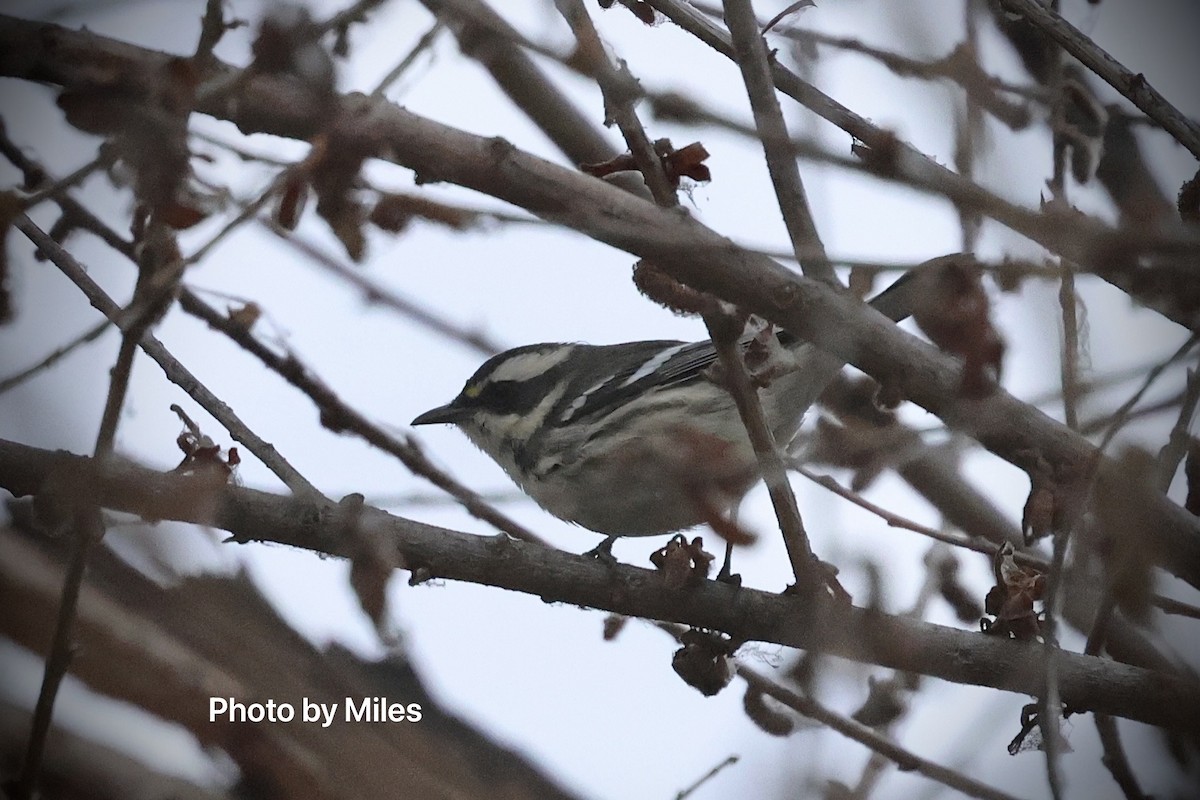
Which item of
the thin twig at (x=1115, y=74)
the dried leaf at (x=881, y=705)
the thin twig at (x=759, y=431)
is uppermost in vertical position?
the thin twig at (x=1115, y=74)

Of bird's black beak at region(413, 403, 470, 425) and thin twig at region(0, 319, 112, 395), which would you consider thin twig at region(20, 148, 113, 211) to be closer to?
thin twig at region(0, 319, 112, 395)

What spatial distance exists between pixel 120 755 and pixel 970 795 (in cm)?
190

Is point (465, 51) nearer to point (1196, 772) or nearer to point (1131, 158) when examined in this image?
point (1131, 158)

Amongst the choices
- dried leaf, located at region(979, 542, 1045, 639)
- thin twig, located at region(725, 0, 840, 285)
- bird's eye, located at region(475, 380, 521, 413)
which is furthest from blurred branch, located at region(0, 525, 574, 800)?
bird's eye, located at region(475, 380, 521, 413)

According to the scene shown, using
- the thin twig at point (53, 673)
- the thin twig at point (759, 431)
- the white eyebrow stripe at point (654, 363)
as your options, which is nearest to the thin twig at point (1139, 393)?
the thin twig at point (759, 431)

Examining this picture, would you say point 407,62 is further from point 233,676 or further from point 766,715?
point 766,715

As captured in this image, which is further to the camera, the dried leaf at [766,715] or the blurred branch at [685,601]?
the dried leaf at [766,715]

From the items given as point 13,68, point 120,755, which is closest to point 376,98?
point 13,68

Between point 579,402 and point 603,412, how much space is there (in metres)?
0.16

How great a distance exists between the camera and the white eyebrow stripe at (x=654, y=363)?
453 centimetres

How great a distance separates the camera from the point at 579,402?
178 inches

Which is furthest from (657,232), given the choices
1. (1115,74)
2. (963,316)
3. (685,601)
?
(685,601)

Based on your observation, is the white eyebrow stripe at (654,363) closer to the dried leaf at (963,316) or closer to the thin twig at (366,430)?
the thin twig at (366,430)

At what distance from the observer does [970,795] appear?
272 cm
